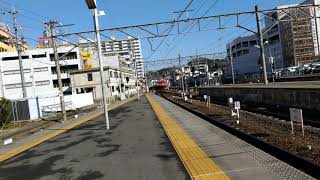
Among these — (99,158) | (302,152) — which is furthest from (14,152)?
(302,152)

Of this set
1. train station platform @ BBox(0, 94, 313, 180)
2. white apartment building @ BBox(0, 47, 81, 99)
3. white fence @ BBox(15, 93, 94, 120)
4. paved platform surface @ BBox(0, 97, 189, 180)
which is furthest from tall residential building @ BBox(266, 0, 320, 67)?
paved platform surface @ BBox(0, 97, 189, 180)

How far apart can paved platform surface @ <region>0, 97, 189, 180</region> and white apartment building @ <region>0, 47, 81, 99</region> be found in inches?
3522

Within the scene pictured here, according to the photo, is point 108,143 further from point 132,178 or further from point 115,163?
point 132,178

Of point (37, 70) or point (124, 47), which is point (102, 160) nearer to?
point (37, 70)

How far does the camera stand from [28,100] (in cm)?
3984

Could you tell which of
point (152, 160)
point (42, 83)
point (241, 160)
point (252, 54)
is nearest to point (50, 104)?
point (152, 160)

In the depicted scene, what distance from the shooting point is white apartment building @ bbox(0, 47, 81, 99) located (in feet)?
347

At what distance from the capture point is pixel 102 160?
1203 cm

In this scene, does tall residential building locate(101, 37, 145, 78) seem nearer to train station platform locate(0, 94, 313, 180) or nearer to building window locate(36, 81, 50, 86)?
building window locate(36, 81, 50, 86)

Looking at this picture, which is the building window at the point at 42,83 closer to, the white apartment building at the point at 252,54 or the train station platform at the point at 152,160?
the white apartment building at the point at 252,54

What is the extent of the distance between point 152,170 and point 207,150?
9.42 feet

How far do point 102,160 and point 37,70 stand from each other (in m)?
100

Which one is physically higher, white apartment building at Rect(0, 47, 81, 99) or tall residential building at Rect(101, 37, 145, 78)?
tall residential building at Rect(101, 37, 145, 78)

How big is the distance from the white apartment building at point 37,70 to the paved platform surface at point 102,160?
294 ft
